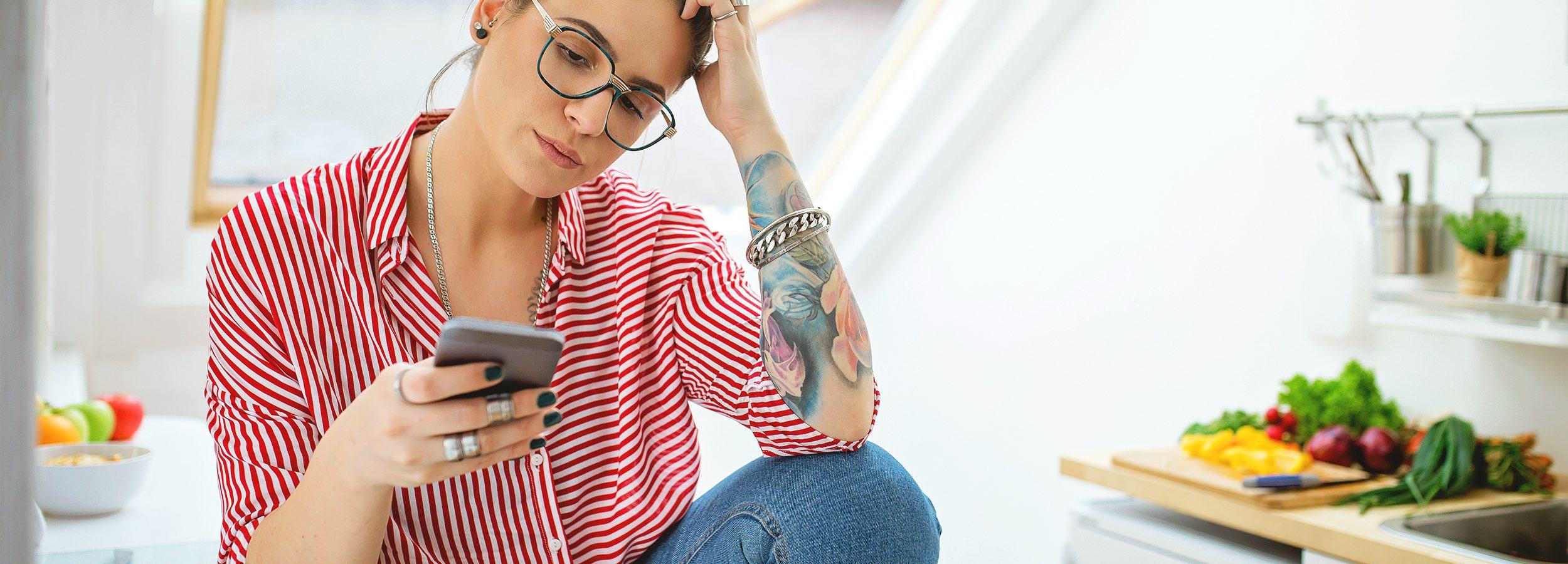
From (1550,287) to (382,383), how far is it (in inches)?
59.1

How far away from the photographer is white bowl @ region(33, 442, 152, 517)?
154 centimetres

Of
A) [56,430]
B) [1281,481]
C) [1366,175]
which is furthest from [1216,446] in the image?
[56,430]

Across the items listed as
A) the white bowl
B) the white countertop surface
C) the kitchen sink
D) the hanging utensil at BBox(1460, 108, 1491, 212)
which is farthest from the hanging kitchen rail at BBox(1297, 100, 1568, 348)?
the white bowl

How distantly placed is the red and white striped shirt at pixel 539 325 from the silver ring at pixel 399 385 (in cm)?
25

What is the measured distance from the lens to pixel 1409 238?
1.74 metres


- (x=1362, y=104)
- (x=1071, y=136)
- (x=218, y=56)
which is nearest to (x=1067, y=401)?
(x=1071, y=136)

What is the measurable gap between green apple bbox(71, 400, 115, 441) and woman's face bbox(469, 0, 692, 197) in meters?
1.08

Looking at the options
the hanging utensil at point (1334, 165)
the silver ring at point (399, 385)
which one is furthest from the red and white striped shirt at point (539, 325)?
the hanging utensil at point (1334, 165)

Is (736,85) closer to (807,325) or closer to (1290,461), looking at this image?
(807,325)

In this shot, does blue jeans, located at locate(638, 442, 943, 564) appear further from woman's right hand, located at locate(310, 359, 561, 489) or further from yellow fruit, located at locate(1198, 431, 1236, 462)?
yellow fruit, located at locate(1198, 431, 1236, 462)

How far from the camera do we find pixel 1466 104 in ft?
5.70

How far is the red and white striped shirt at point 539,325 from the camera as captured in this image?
1031 millimetres

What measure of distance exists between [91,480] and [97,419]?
0.77ft

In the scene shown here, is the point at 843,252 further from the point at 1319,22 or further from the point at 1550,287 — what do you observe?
the point at 1550,287
